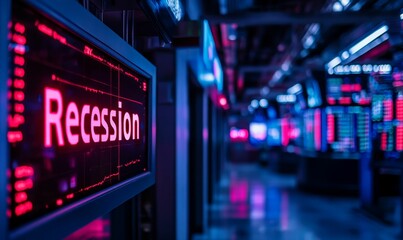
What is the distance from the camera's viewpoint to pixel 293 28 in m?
9.47

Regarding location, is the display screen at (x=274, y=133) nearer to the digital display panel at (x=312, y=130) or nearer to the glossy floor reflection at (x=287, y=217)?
the digital display panel at (x=312, y=130)

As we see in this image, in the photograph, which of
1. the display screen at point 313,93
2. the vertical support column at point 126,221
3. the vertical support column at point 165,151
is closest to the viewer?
the vertical support column at point 126,221

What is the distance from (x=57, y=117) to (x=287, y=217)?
23.8ft

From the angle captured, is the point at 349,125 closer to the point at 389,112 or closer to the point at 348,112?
the point at 348,112

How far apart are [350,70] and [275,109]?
10653mm

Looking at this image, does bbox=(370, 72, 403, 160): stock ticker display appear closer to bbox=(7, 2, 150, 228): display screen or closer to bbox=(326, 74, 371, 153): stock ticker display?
bbox=(326, 74, 371, 153): stock ticker display

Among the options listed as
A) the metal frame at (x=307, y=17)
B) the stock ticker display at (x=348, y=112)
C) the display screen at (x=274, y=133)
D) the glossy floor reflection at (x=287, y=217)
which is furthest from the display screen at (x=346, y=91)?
the display screen at (x=274, y=133)

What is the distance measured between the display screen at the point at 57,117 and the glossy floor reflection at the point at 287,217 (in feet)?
16.8

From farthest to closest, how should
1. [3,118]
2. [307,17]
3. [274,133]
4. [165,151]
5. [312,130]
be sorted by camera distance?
[274,133]
[312,130]
[307,17]
[165,151]
[3,118]

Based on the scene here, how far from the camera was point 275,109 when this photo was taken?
19.8 meters

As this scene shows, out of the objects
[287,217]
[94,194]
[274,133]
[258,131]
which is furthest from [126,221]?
[258,131]

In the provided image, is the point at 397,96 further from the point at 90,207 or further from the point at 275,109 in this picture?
the point at 275,109

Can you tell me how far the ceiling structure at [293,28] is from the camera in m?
5.75

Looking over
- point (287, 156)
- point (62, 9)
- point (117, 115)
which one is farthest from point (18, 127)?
point (287, 156)
